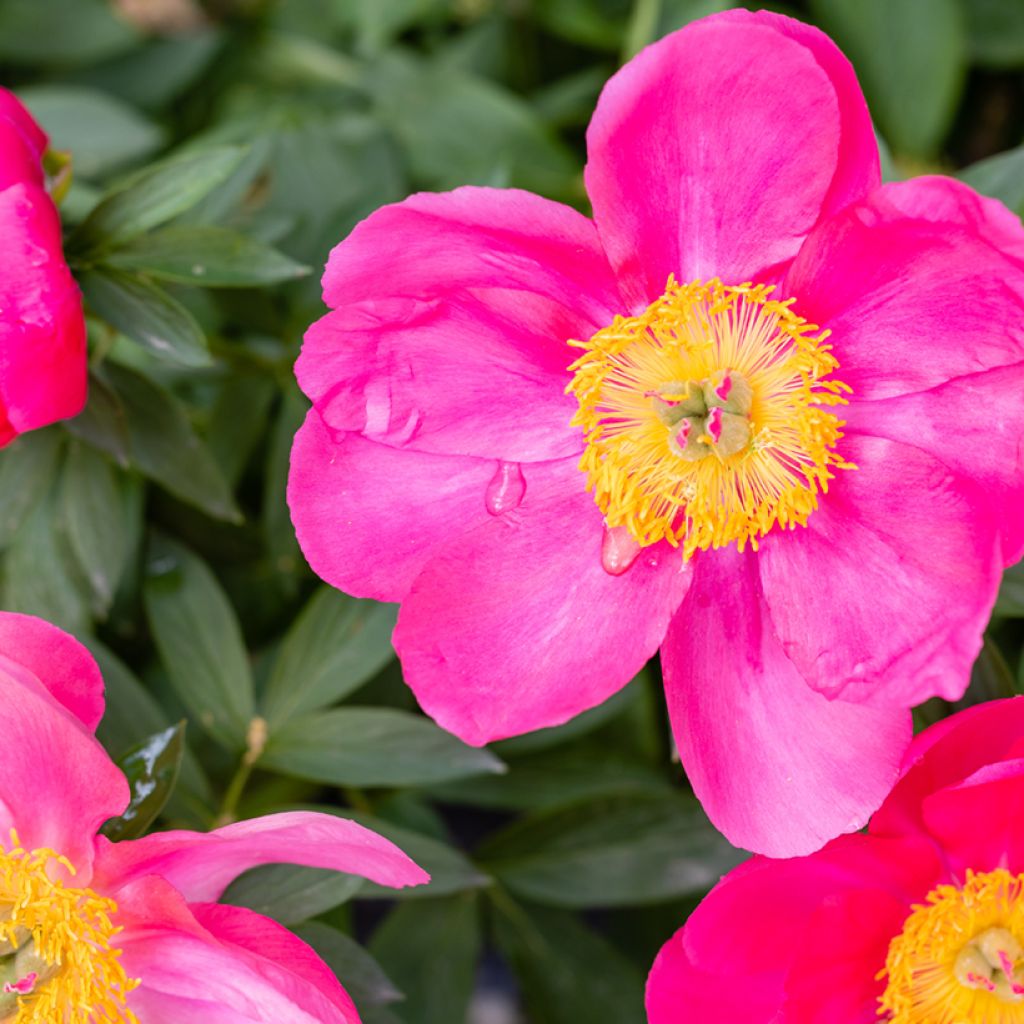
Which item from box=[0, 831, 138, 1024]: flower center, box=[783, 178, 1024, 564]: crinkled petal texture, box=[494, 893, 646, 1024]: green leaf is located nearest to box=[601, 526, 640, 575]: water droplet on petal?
box=[783, 178, 1024, 564]: crinkled petal texture

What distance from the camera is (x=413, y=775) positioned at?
94 centimetres

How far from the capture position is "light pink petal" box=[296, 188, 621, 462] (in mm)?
747

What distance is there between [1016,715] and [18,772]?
0.57 meters

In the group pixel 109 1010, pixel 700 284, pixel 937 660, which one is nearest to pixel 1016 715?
pixel 937 660

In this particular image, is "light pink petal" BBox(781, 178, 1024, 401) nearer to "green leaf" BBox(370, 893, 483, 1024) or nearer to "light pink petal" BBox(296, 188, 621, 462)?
"light pink petal" BBox(296, 188, 621, 462)

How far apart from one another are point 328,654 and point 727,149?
0.49 meters

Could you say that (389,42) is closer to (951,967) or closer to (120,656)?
(120,656)

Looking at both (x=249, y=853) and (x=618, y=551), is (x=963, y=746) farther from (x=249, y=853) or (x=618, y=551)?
(x=249, y=853)

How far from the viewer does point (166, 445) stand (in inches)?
40.2

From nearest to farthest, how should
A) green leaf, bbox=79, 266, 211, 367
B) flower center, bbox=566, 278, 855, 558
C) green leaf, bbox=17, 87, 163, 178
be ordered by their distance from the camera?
flower center, bbox=566, 278, 855, 558
green leaf, bbox=79, 266, 211, 367
green leaf, bbox=17, 87, 163, 178

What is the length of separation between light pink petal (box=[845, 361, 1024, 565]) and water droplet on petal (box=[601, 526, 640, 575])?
16 centimetres

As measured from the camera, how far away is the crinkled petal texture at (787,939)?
736 mm

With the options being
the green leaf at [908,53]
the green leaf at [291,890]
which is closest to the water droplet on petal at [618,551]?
the green leaf at [291,890]

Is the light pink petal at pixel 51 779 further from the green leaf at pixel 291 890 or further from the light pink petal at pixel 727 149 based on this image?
the light pink petal at pixel 727 149
